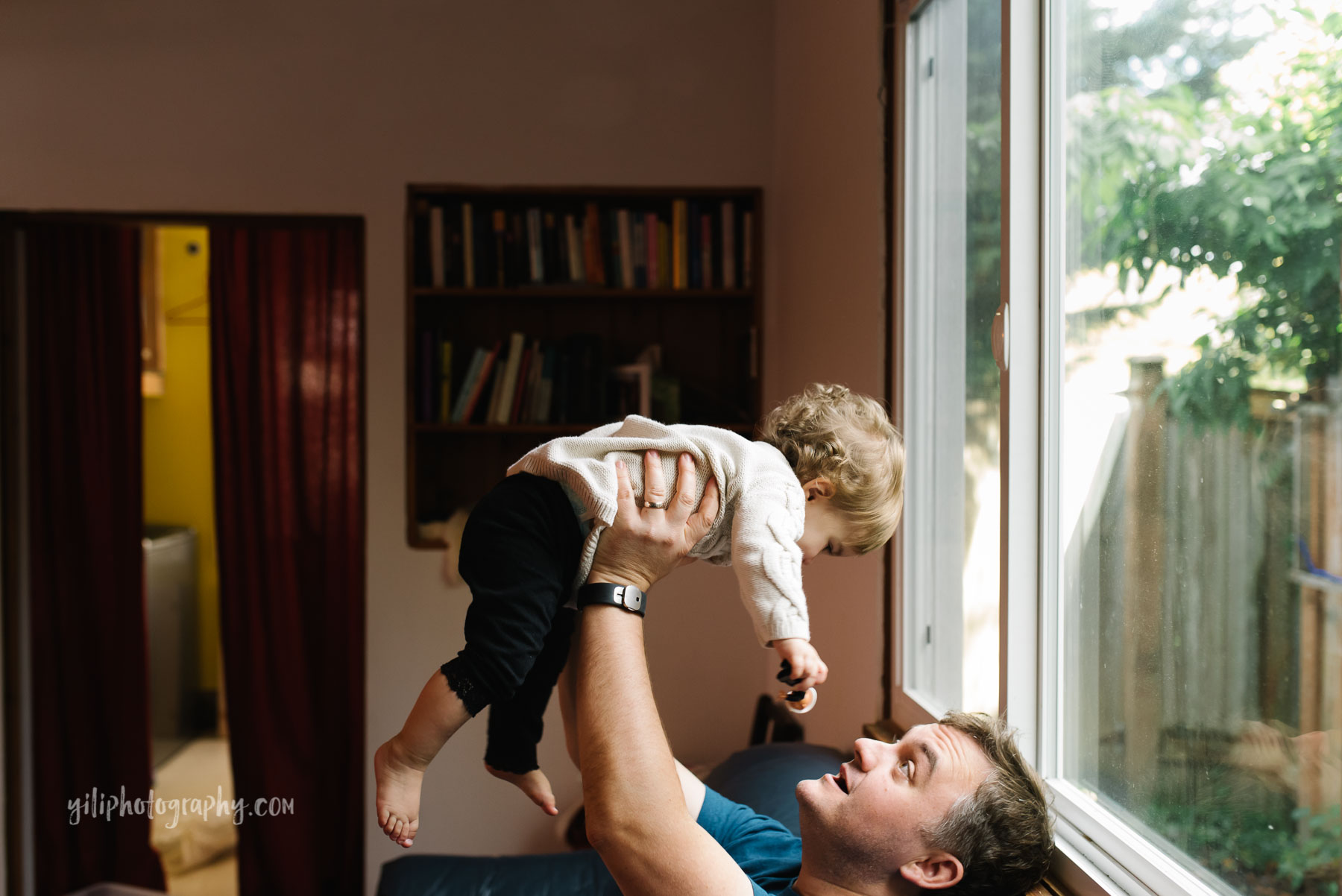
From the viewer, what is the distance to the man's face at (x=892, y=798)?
1114 mm

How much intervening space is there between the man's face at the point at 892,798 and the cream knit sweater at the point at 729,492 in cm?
22

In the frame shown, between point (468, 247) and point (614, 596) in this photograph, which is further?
point (468, 247)

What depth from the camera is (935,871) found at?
43.6 inches

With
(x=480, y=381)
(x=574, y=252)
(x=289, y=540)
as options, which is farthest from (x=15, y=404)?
(x=574, y=252)

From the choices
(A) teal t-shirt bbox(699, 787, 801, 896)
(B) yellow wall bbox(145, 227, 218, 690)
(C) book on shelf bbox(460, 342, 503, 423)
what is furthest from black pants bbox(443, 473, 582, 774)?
(B) yellow wall bbox(145, 227, 218, 690)

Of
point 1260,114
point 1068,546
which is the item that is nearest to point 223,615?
point 1068,546

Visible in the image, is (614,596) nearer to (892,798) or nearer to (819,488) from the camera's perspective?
(819,488)

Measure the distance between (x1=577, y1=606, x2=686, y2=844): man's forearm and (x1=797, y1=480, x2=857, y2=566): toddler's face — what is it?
0.31m

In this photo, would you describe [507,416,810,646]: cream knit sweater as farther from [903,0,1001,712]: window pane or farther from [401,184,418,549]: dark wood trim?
[401,184,418,549]: dark wood trim

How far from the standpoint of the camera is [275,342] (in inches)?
129

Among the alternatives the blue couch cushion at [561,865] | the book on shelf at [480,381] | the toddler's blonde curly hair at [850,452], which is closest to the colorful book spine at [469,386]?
the book on shelf at [480,381]

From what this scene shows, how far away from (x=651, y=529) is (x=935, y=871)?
0.55 meters

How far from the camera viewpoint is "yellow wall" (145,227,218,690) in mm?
4656

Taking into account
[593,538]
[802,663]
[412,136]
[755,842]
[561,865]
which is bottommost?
[561,865]
